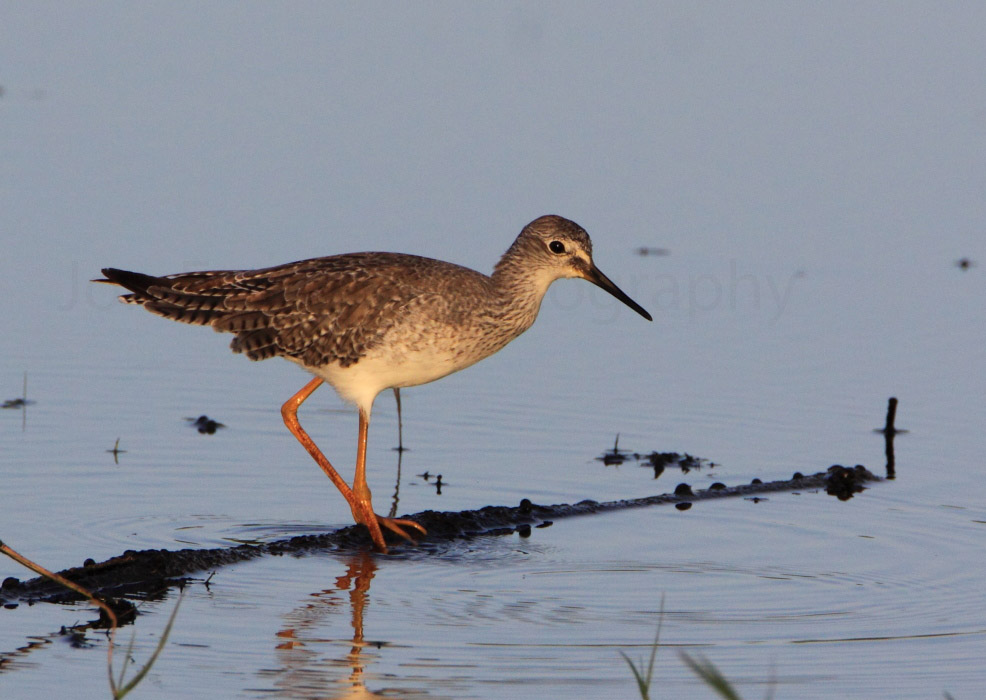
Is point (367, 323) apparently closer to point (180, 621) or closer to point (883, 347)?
point (180, 621)

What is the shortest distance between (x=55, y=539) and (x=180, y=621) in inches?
62.9

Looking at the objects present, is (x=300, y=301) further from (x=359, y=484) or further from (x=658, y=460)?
(x=658, y=460)

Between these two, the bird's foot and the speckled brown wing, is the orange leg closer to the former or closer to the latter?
the bird's foot

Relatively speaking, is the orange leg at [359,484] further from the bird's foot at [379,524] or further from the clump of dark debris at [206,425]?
the clump of dark debris at [206,425]

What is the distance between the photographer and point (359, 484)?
1007cm

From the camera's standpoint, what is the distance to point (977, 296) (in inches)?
581

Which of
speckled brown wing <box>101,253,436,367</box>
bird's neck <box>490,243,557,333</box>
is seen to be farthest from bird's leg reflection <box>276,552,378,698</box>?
bird's neck <box>490,243,557,333</box>

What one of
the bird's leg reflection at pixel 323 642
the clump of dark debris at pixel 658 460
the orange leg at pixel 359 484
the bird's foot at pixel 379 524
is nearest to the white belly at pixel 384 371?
the orange leg at pixel 359 484

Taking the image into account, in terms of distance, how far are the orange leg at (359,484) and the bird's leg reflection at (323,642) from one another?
0.43 m

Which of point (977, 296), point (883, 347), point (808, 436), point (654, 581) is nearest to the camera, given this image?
point (654, 581)

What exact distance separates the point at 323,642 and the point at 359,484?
2.14 m

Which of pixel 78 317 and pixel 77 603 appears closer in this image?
pixel 77 603

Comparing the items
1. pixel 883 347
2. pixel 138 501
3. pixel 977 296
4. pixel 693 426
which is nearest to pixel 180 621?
pixel 138 501

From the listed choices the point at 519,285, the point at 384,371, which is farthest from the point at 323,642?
the point at 519,285
